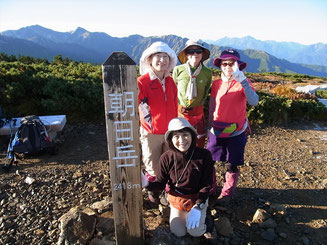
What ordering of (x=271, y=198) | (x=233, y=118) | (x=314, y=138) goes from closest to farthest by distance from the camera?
(x=233, y=118) → (x=271, y=198) → (x=314, y=138)

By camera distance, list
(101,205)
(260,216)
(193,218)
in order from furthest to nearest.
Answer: (101,205) → (260,216) → (193,218)

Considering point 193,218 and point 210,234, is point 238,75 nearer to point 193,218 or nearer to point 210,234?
point 193,218

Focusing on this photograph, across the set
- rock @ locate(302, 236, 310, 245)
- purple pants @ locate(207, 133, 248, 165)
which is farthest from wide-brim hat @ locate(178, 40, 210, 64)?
rock @ locate(302, 236, 310, 245)

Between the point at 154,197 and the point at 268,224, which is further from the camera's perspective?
the point at 154,197

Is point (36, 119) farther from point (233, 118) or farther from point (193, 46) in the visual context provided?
point (233, 118)

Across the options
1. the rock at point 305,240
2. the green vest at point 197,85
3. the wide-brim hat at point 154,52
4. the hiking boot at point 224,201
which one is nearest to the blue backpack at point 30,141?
the wide-brim hat at point 154,52

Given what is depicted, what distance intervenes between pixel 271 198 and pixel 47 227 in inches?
127

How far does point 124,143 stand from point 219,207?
192 cm

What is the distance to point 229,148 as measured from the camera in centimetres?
326

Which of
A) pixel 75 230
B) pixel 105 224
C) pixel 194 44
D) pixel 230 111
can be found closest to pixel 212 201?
A: pixel 230 111

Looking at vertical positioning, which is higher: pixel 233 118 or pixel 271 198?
pixel 233 118

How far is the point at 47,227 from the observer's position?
2979mm

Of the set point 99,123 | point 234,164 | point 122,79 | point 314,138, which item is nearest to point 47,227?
point 122,79

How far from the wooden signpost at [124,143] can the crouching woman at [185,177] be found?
26 centimetres
